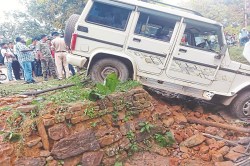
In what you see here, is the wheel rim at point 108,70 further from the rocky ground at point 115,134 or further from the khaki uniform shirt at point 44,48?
the khaki uniform shirt at point 44,48

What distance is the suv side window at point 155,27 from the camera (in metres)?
5.65

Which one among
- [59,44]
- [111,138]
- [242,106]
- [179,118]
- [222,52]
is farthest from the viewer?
[59,44]

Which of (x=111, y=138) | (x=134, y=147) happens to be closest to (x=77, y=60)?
(x=111, y=138)

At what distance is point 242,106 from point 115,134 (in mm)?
3164

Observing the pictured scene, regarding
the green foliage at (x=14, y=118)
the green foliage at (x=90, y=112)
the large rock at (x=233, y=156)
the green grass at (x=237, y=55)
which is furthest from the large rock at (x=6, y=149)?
the green grass at (x=237, y=55)

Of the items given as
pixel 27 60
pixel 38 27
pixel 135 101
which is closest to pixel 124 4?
pixel 135 101

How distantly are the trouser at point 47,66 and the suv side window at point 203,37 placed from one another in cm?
478

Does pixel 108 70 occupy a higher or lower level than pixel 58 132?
higher

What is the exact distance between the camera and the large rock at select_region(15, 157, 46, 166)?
3.56 meters

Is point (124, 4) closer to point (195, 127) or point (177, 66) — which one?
point (177, 66)

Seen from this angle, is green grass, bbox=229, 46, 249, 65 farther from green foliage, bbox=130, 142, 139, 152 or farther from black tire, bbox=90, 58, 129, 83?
green foliage, bbox=130, 142, 139, 152

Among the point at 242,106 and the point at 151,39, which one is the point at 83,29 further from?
the point at 242,106

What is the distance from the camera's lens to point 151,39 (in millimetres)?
5676

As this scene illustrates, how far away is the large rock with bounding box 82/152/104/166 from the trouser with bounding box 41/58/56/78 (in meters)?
5.06
